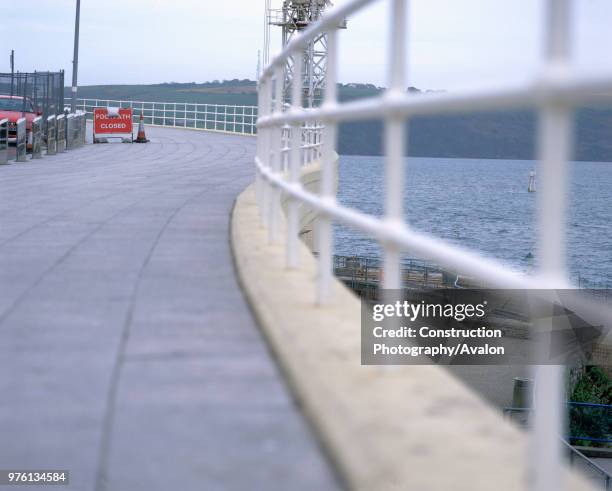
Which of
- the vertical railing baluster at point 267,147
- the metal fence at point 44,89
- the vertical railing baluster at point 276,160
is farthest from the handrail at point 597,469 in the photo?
the metal fence at point 44,89

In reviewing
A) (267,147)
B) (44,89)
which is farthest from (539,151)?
(44,89)

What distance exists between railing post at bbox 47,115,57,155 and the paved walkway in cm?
1799

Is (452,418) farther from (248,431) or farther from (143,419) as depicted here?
(143,419)

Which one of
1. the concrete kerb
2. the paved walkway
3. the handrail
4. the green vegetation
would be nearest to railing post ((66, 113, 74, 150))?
the green vegetation

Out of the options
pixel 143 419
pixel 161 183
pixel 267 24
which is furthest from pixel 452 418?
pixel 267 24

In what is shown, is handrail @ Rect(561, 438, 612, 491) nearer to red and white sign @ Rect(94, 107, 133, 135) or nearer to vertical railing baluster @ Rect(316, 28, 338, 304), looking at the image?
vertical railing baluster @ Rect(316, 28, 338, 304)

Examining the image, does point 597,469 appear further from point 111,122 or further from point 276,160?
point 111,122

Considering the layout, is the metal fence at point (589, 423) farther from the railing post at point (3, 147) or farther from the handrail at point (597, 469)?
the railing post at point (3, 147)

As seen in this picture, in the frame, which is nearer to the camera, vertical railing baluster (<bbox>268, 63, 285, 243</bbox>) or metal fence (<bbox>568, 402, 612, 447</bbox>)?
vertical railing baluster (<bbox>268, 63, 285, 243</bbox>)

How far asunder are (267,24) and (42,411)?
170 feet

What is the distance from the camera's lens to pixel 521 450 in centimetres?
251

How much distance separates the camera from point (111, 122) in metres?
35.1

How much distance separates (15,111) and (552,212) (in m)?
25.4

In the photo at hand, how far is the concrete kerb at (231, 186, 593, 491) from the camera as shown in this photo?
2.33 meters
